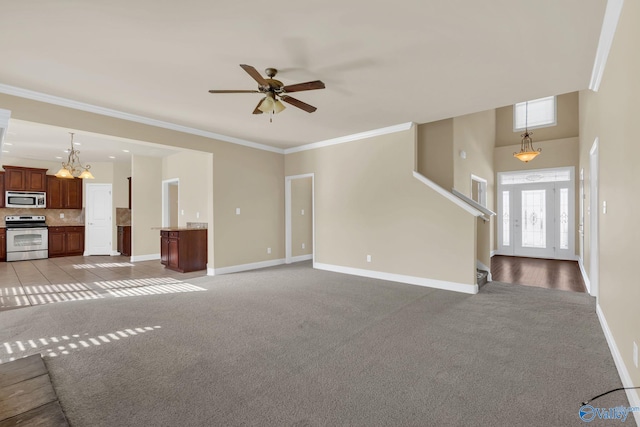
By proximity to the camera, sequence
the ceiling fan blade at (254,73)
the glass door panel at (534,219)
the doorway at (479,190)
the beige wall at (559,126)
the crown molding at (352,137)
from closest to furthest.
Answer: the ceiling fan blade at (254,73) → the crown molding at (352,137) → the doorway at (479,190) → the beige wall at (559,126) → the glass door panel at (534,219)

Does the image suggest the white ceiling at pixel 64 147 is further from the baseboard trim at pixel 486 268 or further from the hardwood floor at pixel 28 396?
the baseboard trim at pixel 486 268

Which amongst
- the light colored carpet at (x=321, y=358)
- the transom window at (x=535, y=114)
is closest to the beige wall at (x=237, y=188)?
the light colored carpet at (x=321, y=358)

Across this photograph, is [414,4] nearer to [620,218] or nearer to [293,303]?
[620,218]

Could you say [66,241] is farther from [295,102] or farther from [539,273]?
[539,273]

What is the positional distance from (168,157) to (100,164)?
2.58 m

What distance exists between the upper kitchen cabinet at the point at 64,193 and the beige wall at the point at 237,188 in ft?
19.1

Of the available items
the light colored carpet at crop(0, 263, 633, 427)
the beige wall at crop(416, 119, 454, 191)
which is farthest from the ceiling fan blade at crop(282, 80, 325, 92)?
the beige wall at crop(416, 119, 454, 191)

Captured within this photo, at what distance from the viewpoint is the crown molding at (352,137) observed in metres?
5.29

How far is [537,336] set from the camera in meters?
3.00

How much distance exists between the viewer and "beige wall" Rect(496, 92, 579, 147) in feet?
24.8

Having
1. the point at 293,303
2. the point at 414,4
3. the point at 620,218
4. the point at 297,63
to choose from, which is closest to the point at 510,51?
the point at 414,4

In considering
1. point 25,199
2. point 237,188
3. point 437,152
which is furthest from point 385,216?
point 25,199

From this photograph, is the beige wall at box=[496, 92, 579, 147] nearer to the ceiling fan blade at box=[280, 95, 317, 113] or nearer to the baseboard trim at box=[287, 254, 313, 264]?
the baseboard trim at box=[287, 254, 313, 264]

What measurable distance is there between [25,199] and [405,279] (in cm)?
987
